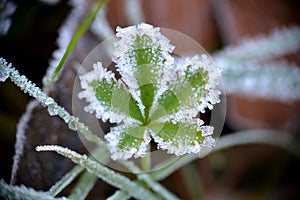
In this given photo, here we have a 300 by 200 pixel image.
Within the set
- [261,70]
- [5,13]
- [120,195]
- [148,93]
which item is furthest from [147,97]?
[261,70]

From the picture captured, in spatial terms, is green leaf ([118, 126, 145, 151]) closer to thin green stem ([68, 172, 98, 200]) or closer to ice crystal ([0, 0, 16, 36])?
thin green stem ([68, 172, 98, 200])

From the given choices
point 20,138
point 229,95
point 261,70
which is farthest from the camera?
point 229,95

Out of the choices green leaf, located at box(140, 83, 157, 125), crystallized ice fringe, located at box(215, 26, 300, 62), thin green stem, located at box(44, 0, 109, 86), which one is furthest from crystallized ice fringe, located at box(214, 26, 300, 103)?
green leaf, located at box(140, 83, 157, 125)

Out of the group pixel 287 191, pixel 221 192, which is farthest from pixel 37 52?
pixel 287 191

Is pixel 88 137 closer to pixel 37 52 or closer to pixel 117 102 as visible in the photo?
pixel 117 102

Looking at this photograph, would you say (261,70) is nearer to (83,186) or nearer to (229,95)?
(229,95)

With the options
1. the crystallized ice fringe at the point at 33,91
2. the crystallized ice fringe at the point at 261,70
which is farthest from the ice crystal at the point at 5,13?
the crystallized ice fringe at the point at 261,70

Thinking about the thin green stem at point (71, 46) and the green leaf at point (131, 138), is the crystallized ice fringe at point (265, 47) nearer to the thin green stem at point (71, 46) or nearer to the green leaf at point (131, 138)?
the thin green stem at point (71, 46)
